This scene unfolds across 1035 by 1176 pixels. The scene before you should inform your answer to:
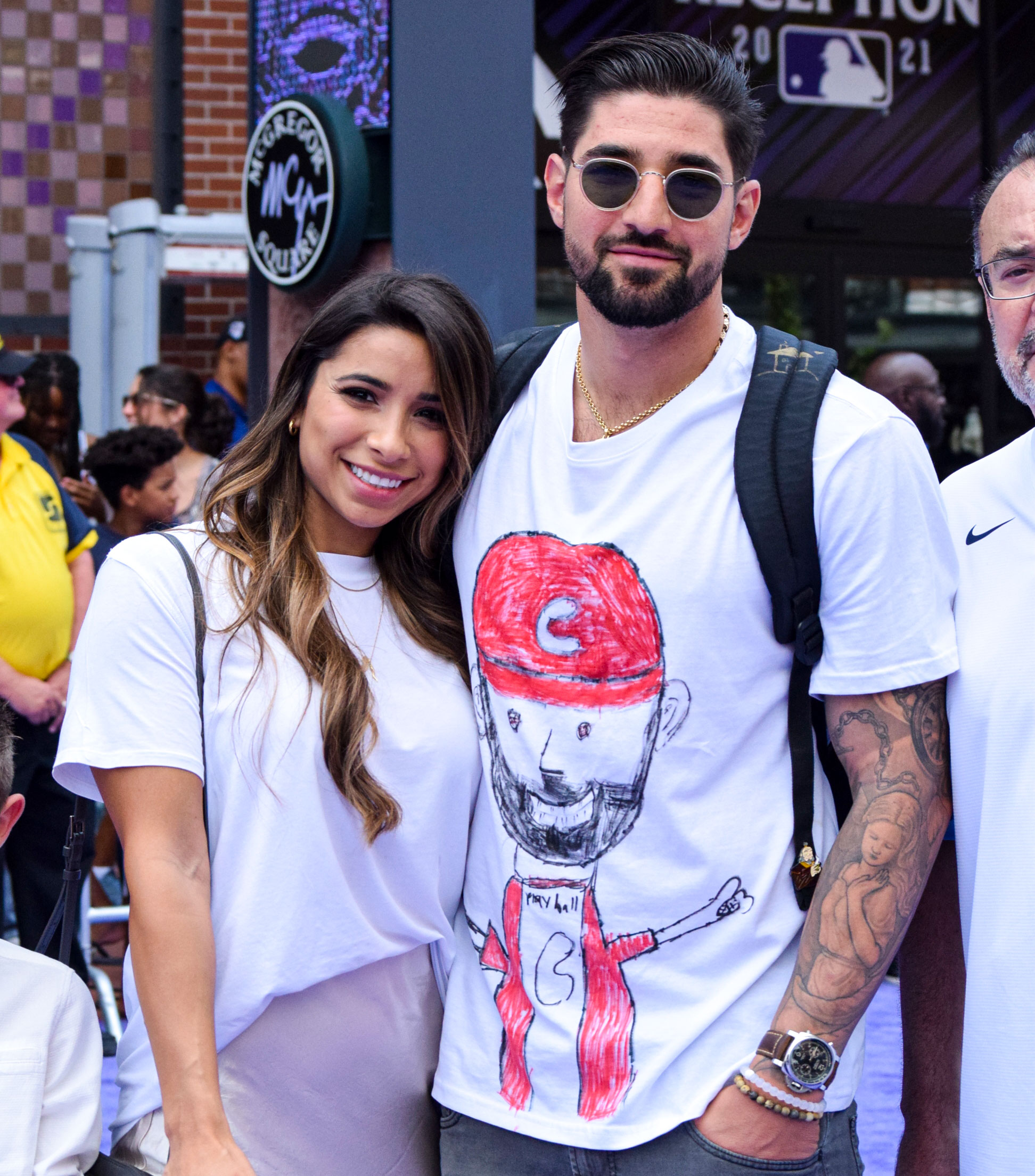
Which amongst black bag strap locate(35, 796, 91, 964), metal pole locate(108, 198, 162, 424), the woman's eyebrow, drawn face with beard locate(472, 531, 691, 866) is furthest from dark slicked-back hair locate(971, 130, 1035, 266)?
metal pole locate(108, 198, 162, 424)

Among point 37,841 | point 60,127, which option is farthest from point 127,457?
point 60,127

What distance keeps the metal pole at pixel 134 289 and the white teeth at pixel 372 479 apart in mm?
6318

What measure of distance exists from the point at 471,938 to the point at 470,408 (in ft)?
2.86

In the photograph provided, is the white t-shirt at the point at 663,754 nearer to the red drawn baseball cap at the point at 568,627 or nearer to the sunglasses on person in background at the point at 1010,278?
the red drawn baseball cap at the point at 568,627

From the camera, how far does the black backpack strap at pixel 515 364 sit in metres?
2.50

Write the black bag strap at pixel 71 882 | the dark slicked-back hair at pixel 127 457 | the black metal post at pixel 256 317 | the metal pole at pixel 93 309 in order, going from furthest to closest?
the metal pole at pixel 93 309
the dark slicked-back hair at pixel 127 457
the black metal post at pixel 256 317
the black bag strap at pixel 71 882

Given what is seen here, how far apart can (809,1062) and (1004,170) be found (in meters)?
1.41

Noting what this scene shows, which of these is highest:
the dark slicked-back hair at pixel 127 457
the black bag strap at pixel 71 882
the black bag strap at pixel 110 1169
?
the dark slicked-back hair at pixel 127 457

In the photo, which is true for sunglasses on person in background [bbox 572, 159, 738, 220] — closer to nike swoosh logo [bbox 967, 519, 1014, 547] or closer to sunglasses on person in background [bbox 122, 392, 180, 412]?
nike swoosh logo [bbox 967, 519, 1014, 547]

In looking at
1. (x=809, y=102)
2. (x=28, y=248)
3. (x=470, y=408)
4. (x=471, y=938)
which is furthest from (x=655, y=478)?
(x=28, y=248)

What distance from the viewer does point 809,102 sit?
7.96 meters

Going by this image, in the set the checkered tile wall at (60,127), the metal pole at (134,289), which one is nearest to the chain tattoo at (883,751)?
the metal pole at (134,289)

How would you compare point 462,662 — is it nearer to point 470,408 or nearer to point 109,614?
point 470,408

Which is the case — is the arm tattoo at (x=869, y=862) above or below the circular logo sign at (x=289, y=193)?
below
